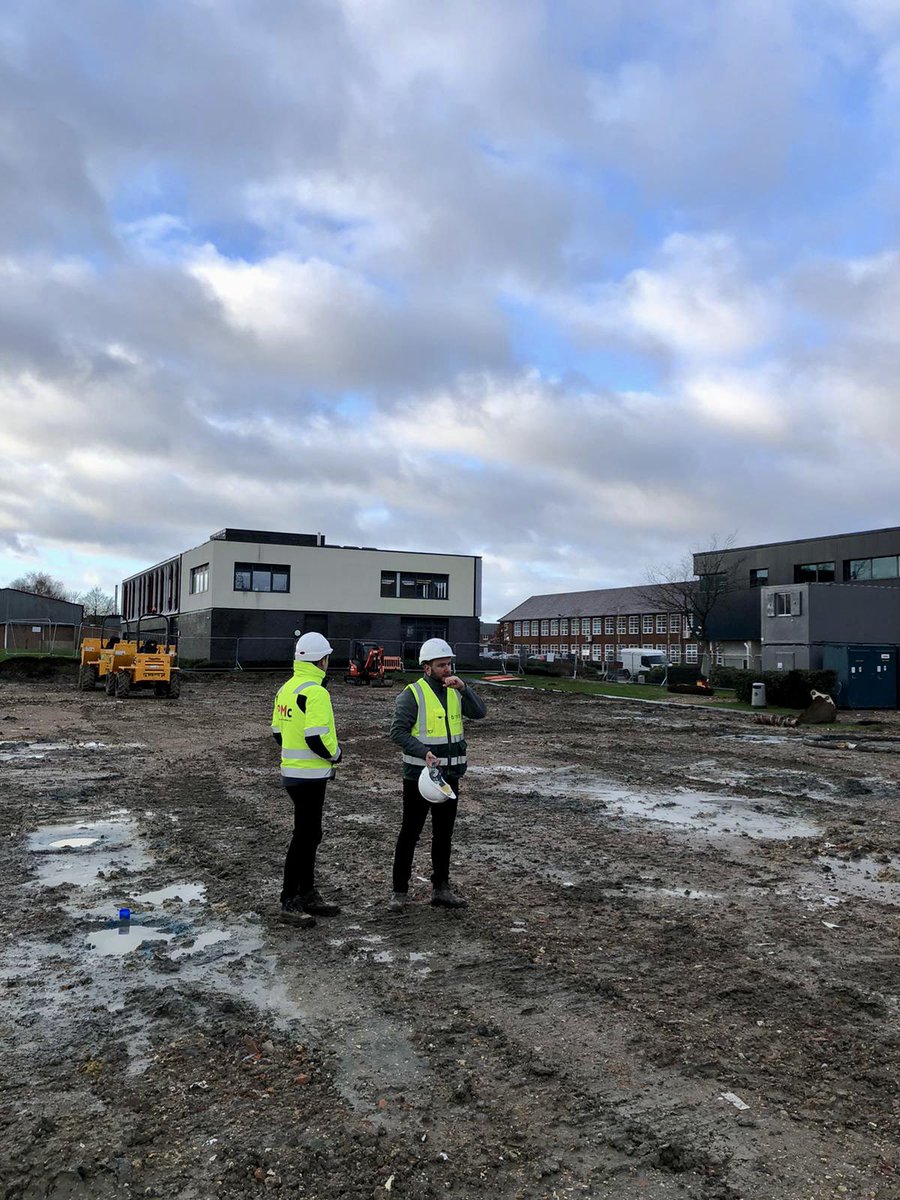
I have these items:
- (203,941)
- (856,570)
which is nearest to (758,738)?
(203,941)

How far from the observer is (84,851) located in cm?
823

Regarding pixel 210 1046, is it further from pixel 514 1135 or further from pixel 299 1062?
pixel 514 1135

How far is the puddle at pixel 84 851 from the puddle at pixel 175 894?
0.62m

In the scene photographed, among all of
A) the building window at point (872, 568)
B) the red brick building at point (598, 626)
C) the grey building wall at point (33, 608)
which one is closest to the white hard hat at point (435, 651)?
the building window at point (872, 568)

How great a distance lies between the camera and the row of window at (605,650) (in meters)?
81.2

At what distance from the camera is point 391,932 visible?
6.04m

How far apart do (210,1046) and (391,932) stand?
194 cm

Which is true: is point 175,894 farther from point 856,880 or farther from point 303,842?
point 856,880

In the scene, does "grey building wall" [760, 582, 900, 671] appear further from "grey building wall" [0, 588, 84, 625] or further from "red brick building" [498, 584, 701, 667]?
"grey building wall" [0, 588, 84, 625]

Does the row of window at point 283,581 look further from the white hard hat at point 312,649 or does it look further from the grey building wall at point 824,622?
the white hard hat at point 312,649

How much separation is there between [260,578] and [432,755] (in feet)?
159

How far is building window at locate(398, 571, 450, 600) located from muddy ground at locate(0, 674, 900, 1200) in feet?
151

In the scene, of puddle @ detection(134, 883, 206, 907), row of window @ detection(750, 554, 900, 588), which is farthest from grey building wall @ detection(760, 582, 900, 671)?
puddle @ detection(134, 883, 206, 907)

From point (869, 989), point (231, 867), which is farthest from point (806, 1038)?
point (231, 867)
